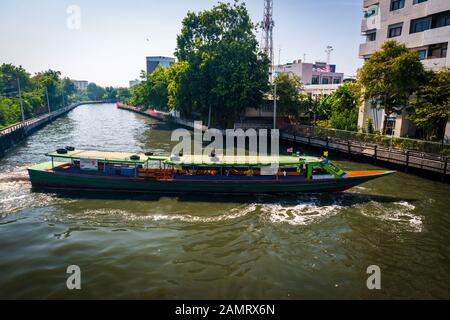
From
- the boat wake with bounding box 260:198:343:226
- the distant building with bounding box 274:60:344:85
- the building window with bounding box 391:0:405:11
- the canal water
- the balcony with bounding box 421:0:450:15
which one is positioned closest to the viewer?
the canal water

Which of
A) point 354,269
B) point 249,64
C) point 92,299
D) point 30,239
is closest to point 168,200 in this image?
point 30,239

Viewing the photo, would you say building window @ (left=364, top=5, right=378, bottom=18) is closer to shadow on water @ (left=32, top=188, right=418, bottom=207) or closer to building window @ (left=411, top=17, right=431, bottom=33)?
building window @ (left=411, top=17, right=431, bottom=33)

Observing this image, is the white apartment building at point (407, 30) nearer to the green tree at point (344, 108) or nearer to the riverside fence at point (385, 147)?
the green tree at point (344, 108)

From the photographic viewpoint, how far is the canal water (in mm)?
12008

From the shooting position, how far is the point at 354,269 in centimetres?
1333

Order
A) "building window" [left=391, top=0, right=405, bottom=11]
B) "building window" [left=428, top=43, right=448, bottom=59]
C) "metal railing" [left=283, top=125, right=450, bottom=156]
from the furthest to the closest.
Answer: "building window" [left=391, top=0, right=405, bottom=11]
"building window" [left=428, top=43, right=448, bottom=59]
"metal railing" [left=283, top=125, right=450, bottom=156]

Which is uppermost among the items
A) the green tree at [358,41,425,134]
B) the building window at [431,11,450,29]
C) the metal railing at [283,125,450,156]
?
the building window at [431,11,450,29]

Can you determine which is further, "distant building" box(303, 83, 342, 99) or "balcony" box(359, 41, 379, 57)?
"distant building" box(303, 83, 342, 99)

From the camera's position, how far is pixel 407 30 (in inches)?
1363

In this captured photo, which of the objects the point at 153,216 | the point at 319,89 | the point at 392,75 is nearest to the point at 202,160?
the point at 153,216

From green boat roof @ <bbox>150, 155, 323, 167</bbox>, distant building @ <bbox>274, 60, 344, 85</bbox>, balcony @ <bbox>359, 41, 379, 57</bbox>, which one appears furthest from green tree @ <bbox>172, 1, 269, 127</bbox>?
distant building @ <bbox>274, 60, 344, 85</bbox>

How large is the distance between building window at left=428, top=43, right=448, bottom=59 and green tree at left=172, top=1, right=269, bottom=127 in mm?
19250

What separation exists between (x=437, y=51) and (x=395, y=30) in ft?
20.7

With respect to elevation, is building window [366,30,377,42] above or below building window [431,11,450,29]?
above
